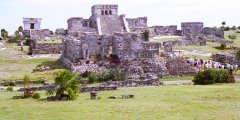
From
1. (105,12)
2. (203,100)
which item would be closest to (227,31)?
(105,12)

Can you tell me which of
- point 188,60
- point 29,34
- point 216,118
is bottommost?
point 216,118

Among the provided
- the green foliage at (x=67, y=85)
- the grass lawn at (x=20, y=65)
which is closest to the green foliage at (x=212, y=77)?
the green foliage at (x=67, y=85)

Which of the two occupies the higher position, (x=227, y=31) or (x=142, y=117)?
(x=227, y=31)

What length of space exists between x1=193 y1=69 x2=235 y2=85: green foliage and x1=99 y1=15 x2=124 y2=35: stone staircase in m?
37.8

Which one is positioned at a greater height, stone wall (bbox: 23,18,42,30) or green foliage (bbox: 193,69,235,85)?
stone wall (bbox: 23,18,42,30)

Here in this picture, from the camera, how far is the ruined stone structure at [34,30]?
80.6 m

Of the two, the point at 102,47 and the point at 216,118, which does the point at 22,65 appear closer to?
the point at 102,47

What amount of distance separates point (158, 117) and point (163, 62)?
28.6 meters

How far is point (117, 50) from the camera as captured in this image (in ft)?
173

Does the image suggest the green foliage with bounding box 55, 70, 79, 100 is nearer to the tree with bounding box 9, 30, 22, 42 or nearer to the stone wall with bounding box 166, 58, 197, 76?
the stone wall with bounding box 166, 58, 197, 76

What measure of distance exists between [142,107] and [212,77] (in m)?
14.4

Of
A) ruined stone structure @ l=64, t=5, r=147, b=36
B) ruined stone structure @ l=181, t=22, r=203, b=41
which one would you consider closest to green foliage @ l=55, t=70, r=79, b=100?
ruined stone structure @ l=64, t=5, r=147, b=36

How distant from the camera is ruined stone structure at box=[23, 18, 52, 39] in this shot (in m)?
80.6

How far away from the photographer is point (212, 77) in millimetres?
39781
